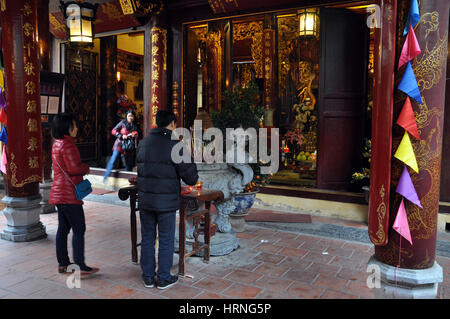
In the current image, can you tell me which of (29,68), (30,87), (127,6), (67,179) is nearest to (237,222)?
(67,179)

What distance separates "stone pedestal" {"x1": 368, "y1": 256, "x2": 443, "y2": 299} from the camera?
3199 mm

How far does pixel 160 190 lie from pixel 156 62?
15.1 ft

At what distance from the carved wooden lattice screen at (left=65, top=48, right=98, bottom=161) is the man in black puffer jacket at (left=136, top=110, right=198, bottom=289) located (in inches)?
256

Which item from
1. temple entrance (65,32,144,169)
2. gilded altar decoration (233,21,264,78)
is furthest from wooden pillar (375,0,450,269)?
temple entrance (65,32,144,169)

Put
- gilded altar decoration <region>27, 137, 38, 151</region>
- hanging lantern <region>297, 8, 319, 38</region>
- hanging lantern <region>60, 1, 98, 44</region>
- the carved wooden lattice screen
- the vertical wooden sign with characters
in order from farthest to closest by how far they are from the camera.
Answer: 1. the carved wooden lattice screen
2. hanging lantern <region>297, 8, 319, 38</region>
3. hanging lantern <region>60, 1, 98, 44</region>
4. gilded altar decoration <region>27, 137, 38, 151</region>
5. the vertical wooden sign with characters

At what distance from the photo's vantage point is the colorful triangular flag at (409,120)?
121 inches

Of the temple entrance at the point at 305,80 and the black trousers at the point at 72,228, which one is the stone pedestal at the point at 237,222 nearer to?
the temple entrance at the point at 305,80

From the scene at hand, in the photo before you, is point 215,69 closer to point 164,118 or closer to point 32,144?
point 32,144

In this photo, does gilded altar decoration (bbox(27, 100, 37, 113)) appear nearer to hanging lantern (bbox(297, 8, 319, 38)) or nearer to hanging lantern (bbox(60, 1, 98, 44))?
hanging lantern (bbox(60, 1, 98, 44))

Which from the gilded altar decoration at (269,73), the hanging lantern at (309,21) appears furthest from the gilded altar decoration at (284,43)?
the hanging lantern at (309,21)

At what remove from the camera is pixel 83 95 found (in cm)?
960

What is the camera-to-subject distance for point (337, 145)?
6.39m

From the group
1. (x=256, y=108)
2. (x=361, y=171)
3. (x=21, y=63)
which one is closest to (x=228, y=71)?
Answer: (x=256, y=108)
